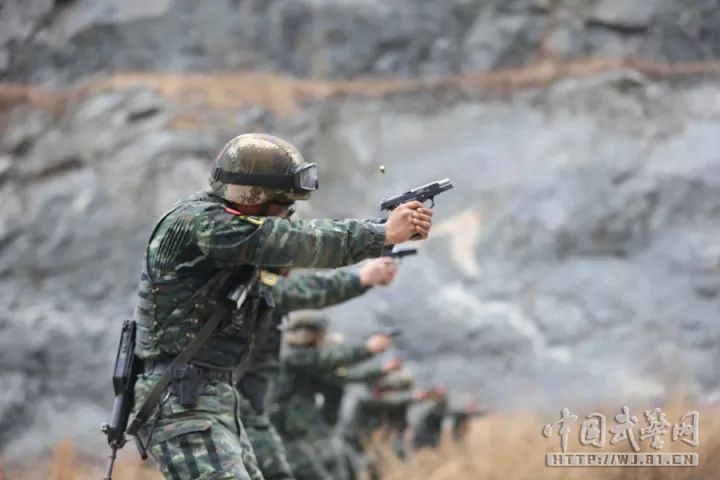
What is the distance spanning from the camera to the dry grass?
7.23 meters

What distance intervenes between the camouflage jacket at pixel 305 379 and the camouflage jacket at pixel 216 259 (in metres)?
3.30

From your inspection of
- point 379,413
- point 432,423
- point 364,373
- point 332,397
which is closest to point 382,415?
point 379,413

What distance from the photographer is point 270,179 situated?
4477 millimetres

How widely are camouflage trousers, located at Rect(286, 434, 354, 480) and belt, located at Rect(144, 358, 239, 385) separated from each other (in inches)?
133

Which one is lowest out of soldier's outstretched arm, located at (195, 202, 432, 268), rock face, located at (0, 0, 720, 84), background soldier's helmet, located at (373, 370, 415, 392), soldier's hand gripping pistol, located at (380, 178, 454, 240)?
soldier's outstretched arm, located at (195, 202, 432, 268)

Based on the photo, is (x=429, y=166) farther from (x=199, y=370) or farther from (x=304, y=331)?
(x=199, y=370)

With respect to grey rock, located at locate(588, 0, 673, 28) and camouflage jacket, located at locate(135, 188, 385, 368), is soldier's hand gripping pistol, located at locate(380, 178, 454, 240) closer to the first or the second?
camouflage jacket, located at locate(135, 188, 385, 368)

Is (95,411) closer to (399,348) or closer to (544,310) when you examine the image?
(399,348)

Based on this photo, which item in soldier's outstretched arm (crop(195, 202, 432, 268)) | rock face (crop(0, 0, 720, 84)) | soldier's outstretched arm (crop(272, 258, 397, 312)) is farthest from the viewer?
rock face (crop(0, 0, 720, 84))

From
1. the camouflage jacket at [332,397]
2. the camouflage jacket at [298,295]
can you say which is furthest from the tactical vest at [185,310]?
the camouflage jacket at [332,397]

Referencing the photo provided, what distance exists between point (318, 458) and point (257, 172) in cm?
400

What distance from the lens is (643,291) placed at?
13.8m

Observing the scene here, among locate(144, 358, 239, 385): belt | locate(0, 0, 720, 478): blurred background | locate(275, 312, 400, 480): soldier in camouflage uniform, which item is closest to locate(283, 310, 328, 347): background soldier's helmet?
locate(275, 312, 400, 480): soldier in camouflage uniform

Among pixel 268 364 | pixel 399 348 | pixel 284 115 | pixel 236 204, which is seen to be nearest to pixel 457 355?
pixel 399 348
